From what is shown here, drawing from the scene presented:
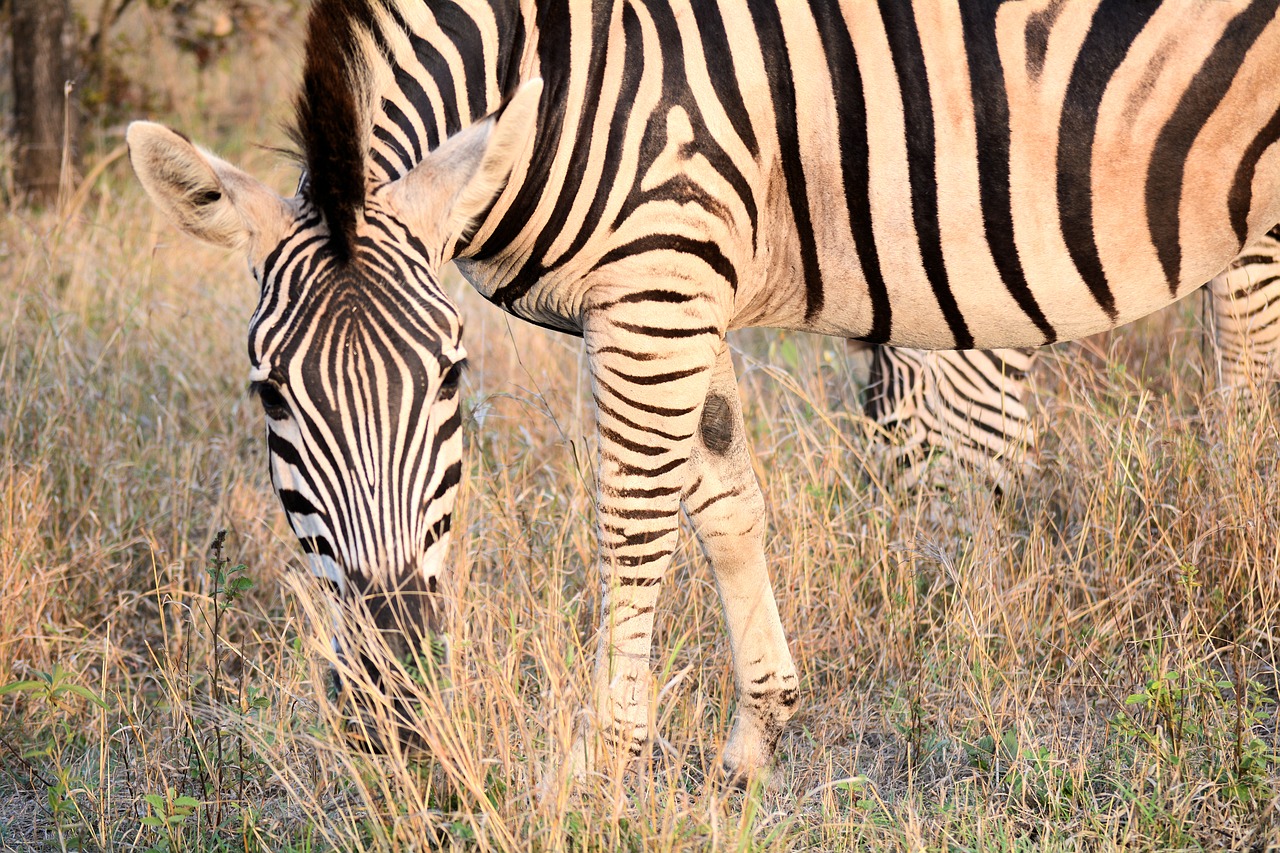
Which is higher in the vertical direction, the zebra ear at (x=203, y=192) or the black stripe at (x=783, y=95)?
the black stripe at (x=783, y=95)

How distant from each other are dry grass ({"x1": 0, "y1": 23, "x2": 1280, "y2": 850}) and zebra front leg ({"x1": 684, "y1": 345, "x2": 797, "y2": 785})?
0.11 meters

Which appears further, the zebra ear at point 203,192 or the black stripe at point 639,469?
the black stripe at point 639,469

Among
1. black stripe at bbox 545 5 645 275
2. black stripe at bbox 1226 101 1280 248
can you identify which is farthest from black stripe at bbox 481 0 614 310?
black stripe at bbox 1226 101 1280 248

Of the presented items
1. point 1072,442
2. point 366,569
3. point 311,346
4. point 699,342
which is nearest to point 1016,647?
point 1072,442

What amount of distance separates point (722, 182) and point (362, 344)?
1.01m

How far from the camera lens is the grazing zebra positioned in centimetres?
277

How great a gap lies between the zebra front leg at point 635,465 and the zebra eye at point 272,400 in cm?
82

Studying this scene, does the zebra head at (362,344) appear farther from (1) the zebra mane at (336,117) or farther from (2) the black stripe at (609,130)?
(2) the black stripe at (609,130)

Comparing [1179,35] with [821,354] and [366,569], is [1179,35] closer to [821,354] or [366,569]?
[366,569]

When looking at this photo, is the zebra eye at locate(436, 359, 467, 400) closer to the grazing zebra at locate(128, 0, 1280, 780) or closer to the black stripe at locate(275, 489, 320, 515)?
the grazing zebra at locate(128, 0, 1280, 780)

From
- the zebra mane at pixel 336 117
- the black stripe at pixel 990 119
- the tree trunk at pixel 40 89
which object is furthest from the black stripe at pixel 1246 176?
the tree trunk at pixel 40 89

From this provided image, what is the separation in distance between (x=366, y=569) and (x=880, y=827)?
1.48 m

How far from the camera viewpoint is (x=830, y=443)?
4.66 metres

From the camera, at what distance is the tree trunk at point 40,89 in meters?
7.88
